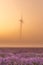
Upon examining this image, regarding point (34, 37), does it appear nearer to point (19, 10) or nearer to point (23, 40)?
point (23, 40)

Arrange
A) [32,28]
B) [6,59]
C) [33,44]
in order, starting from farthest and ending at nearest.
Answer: [33,44] < [32,28] < [6,59]

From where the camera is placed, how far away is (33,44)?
1583 mm

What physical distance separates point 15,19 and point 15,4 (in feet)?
0.62

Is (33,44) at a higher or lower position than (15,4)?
A: lower

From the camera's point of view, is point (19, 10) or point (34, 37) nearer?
point (19, 10)

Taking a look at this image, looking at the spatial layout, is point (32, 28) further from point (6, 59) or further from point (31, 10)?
point (6, 59)

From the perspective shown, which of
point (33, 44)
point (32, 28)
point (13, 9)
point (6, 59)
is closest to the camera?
point (6, 59)

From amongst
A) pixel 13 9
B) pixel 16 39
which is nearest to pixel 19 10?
pixel 13 9

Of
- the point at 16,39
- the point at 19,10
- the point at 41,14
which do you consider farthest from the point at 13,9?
the point at 16,39

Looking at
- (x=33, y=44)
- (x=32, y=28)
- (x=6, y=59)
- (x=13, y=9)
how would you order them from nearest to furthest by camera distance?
(x=6, y=59) < (x=13, y=9) < (x=32, y=28) < (x=33, y=44)

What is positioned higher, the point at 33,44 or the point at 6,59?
the point at 33,44

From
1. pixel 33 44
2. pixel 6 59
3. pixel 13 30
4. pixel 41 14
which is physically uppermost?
pixel 41 14

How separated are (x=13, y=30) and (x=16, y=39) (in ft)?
0.49

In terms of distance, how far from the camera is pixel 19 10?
1271mm
